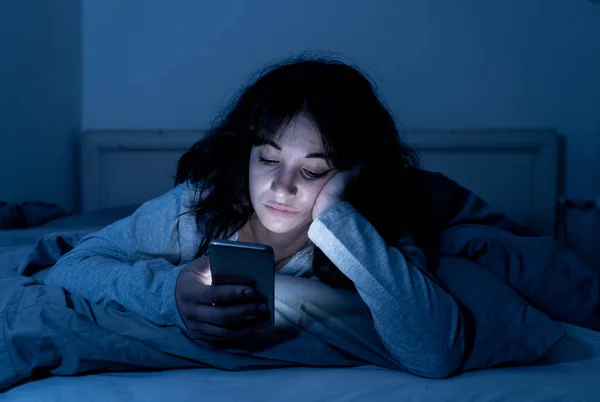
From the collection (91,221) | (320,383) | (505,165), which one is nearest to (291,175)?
(320,383)

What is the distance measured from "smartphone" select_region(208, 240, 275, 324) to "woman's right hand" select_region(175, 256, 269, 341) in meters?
0.01

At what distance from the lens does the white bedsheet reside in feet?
2.15

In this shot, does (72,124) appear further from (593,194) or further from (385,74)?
(593,194)

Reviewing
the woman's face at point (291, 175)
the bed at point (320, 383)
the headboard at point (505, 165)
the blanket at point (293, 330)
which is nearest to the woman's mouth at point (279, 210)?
the woman's face at point (291, 175)

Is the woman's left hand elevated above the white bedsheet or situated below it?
above

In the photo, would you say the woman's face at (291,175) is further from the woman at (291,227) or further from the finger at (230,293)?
the finger at (230,293)

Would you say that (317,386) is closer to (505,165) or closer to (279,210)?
(279,210)

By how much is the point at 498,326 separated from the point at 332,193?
0.31 meters

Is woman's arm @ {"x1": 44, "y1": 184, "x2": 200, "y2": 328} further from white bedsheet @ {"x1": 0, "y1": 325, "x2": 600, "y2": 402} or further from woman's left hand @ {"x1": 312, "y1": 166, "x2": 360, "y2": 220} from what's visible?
woman's left hand @ {"x1": 312, "y1": 166, "x2": 360, "y2": 220}

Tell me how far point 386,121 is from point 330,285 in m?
0.32

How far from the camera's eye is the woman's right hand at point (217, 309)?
72 cm

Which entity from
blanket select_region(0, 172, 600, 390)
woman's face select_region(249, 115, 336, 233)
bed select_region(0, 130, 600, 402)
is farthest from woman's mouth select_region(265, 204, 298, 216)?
bed select_region(0, 130, 600, 402)

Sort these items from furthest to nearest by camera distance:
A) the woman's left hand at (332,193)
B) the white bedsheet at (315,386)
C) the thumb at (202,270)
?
the woman's left hand at (332,193)
the thumb at (202,270)
the white bedsheet at (315,386)

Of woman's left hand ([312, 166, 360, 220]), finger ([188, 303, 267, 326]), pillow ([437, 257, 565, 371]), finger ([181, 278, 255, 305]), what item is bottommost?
pillow ([437, 257, 565, 371])
